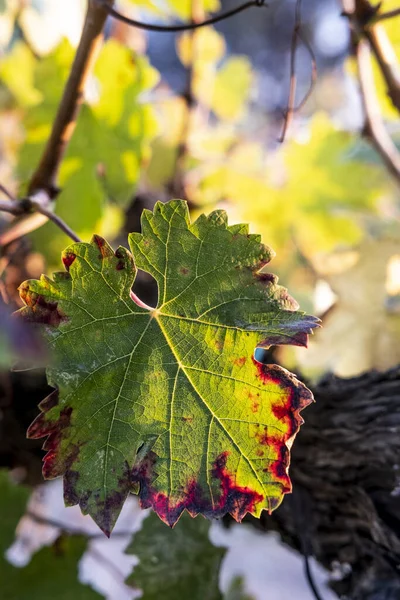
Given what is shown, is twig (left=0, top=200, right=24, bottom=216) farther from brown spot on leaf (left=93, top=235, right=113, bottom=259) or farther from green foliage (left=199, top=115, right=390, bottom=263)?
green foliage (left=199, top=115, right=390, bottom=263)

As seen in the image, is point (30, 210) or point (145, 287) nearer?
point (30, 210)

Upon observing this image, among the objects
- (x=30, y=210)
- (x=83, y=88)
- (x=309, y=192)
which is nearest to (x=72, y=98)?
(x=83, y=88)

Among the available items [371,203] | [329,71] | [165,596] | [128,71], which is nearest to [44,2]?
[128,71]

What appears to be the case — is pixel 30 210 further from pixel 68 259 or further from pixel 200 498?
pixel 200 498

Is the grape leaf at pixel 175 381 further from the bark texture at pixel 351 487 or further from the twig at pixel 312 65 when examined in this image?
the twig at pixel 312 65

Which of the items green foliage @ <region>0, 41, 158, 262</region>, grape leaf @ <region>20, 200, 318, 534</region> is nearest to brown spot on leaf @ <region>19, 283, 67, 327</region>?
grape leaf @ <region>20, 200, 318, 534</region>
